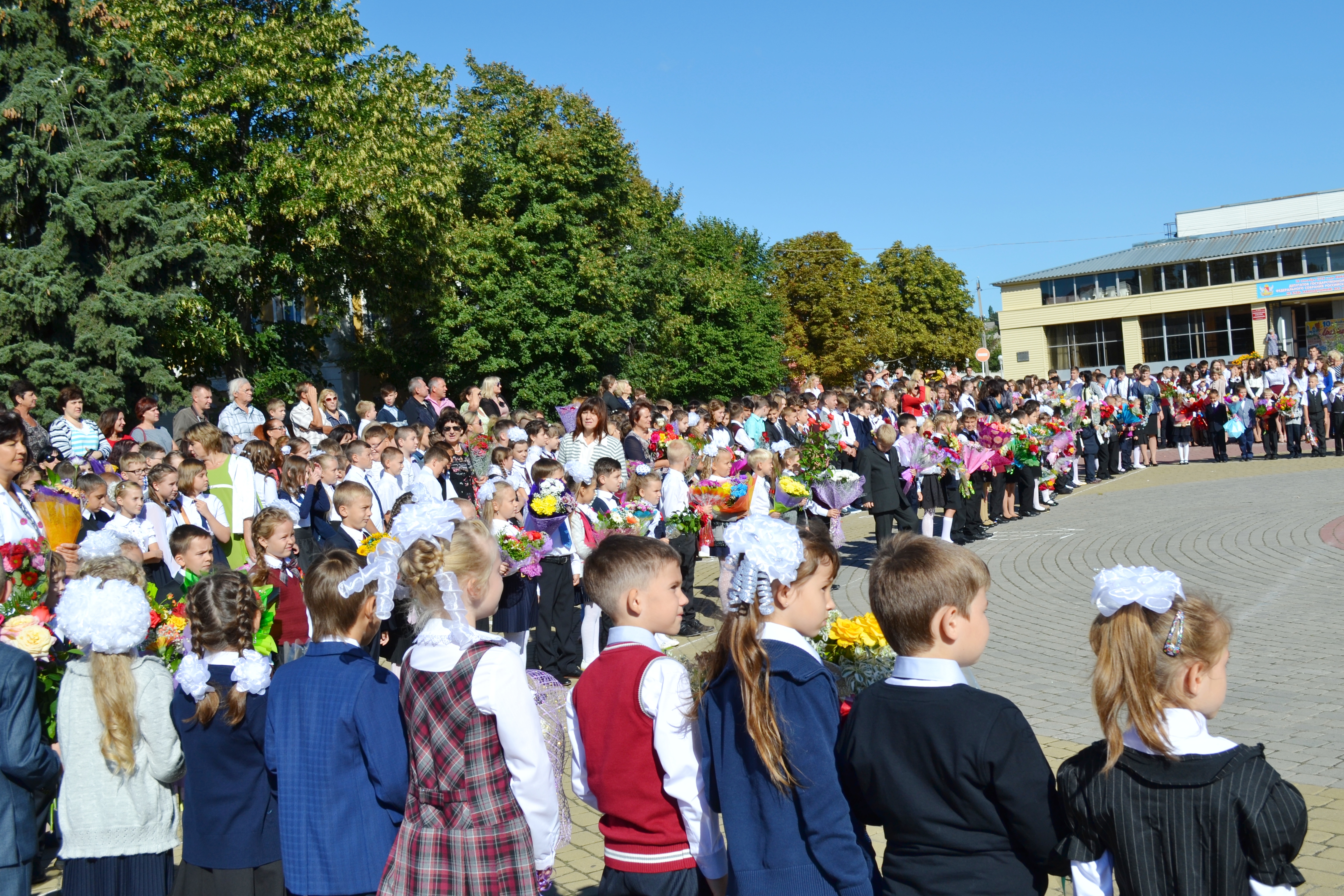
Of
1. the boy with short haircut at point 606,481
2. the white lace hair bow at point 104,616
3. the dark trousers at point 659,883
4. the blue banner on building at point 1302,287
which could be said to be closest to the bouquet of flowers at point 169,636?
the white lace hair bow at point 104,616

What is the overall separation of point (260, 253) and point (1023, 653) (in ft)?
71.5

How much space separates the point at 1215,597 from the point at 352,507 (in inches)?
266

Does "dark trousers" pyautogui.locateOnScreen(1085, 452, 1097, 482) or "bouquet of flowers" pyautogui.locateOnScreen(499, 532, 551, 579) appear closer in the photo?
"bouquet of flowers" pyautogui.locateOnScreen(499, 532, 551, 579)

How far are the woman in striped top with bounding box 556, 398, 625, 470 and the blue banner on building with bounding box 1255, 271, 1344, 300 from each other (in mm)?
58793

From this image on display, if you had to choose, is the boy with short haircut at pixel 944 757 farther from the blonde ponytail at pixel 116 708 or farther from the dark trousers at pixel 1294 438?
the dark trousers at pixel 1294 438

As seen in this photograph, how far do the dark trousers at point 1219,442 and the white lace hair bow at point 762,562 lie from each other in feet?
79.0

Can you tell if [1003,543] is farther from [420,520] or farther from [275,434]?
[420,520]

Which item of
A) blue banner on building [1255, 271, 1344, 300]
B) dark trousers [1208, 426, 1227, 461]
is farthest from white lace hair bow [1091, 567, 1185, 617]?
blue banner on building [1255, 271, 1344, 300]

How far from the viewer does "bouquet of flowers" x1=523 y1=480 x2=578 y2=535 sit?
905cm

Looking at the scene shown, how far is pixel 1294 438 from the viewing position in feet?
76.5

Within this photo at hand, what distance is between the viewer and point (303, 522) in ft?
32.5

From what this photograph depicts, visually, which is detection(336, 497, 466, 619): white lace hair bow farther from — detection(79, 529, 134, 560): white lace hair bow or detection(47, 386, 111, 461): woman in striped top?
detection(47, 386, 111, 461): woman in striped top

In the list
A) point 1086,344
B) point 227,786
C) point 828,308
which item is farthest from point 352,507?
point 1086,344

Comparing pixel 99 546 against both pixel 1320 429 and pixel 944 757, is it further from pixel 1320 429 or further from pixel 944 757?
pixel 1320 429
